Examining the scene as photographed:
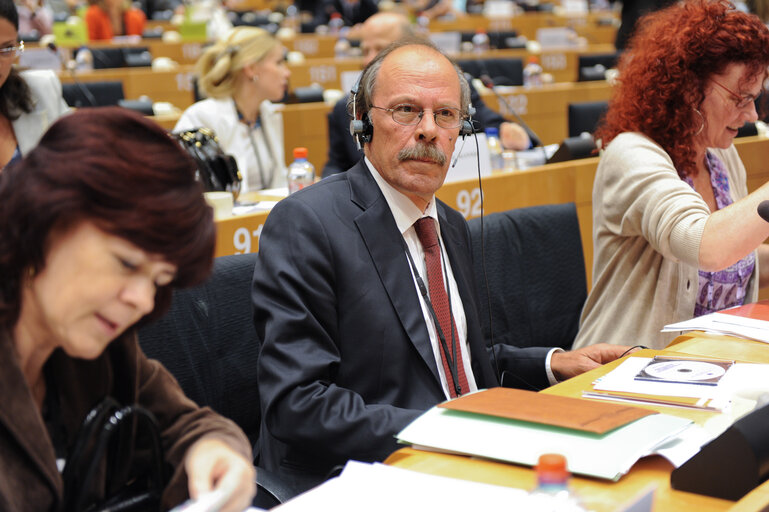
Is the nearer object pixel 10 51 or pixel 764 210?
pixel 764 210

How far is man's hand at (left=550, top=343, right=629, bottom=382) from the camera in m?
1.99

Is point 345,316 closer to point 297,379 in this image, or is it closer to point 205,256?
point 297,379

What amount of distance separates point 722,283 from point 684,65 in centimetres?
58

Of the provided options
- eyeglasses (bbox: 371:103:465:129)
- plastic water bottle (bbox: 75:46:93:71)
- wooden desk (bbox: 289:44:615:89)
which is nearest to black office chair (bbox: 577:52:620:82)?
wooden desk (bbox: 289:44:615:89)

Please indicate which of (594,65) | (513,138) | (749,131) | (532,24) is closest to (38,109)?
(513,138)

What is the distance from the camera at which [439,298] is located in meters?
1.86

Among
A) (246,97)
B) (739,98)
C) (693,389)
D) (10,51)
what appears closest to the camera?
(693,389)

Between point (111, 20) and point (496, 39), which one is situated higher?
point (111, 20)

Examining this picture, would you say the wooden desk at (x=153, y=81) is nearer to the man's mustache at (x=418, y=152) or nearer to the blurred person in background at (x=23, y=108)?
the blurred person in background at (x=23, y=108)

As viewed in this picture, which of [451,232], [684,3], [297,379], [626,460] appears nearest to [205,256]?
[297,379]

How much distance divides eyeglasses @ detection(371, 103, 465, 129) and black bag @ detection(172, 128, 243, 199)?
143cm

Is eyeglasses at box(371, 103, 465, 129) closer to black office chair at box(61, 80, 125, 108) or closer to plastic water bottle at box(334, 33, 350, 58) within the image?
black office chair at box(61, 80, 125, 108)

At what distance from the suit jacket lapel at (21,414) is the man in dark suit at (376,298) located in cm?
58

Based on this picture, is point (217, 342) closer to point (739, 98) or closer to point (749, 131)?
point (739, 98)
